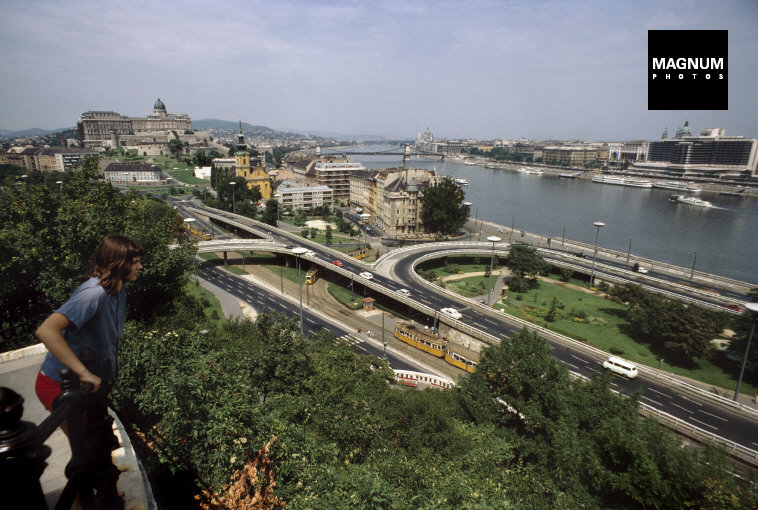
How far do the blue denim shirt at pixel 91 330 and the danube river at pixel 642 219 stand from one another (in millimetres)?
45772

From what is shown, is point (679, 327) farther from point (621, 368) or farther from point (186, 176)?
point (186, 176)

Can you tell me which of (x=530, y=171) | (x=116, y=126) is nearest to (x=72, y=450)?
(x=530, y=171)

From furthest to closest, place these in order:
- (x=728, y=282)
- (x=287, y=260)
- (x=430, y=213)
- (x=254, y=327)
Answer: (x=430, y=213) < (x=287, y=260) < (x=728, y=282) < (x=254, y=327)

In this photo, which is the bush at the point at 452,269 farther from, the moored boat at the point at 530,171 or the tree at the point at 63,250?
the moored boat at the point at 530,171

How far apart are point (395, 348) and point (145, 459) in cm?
1919

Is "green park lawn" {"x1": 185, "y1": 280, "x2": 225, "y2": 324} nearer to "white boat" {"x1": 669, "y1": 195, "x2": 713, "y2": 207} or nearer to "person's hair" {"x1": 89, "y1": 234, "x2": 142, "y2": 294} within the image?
"person's hair" {"x1": 89, "y1": 234, "x2": 142, "y2": 294}

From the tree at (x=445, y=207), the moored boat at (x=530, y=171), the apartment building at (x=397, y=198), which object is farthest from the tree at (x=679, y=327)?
the moored boat at (x=530, y=171)

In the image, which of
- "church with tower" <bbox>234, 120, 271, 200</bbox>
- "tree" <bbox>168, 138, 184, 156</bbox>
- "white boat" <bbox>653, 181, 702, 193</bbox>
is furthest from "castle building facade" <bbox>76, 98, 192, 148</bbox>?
"white boat" <bbox>653, 181, 702, 193</bbox>

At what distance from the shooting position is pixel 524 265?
3403 cm

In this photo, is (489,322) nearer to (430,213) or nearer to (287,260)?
(287,260)

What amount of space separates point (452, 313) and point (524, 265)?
1104cm

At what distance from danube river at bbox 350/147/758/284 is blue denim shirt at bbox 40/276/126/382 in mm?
45772

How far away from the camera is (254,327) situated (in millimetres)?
19016

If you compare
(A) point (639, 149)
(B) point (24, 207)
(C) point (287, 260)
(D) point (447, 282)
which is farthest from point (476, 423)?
(A) point (639, 149)
